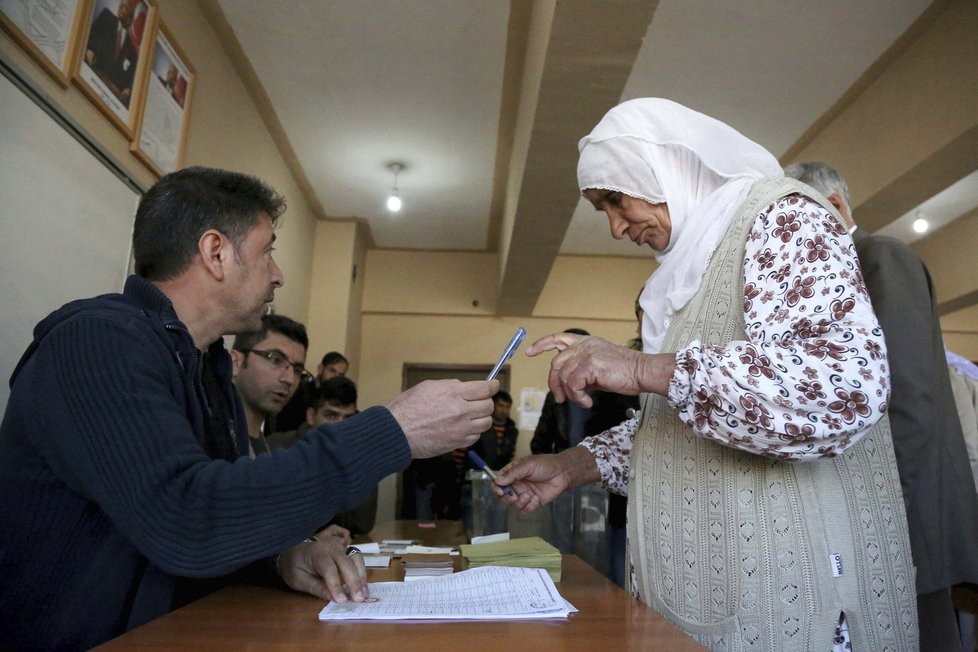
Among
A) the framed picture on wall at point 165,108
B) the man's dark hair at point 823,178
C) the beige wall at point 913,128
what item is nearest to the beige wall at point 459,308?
the beige wall at point 913,128

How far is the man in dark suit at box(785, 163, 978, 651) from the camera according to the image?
1379mm

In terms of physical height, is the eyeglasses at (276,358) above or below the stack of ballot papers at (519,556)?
above

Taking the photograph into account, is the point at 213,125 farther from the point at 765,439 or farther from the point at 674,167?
the point at 765,439

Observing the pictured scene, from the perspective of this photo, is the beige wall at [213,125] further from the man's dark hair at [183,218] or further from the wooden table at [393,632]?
the wooden table at [393,632]

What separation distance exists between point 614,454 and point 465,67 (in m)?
3.05

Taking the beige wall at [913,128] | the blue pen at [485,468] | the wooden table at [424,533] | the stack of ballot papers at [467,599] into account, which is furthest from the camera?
the beige wall at [913,128]

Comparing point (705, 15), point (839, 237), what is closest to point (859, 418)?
point (839, 237)

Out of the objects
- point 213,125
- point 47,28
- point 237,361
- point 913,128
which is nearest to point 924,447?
point 237,361

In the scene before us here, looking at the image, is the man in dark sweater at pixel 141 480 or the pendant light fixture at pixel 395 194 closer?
the man in dark sweater at pixel 141 480

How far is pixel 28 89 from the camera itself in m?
1.93

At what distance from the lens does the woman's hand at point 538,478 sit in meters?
1.26

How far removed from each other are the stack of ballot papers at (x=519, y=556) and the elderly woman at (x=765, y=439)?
13cm

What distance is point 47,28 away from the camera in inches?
78.7

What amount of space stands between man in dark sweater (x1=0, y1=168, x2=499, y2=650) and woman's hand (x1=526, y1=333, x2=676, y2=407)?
11 centimetres
